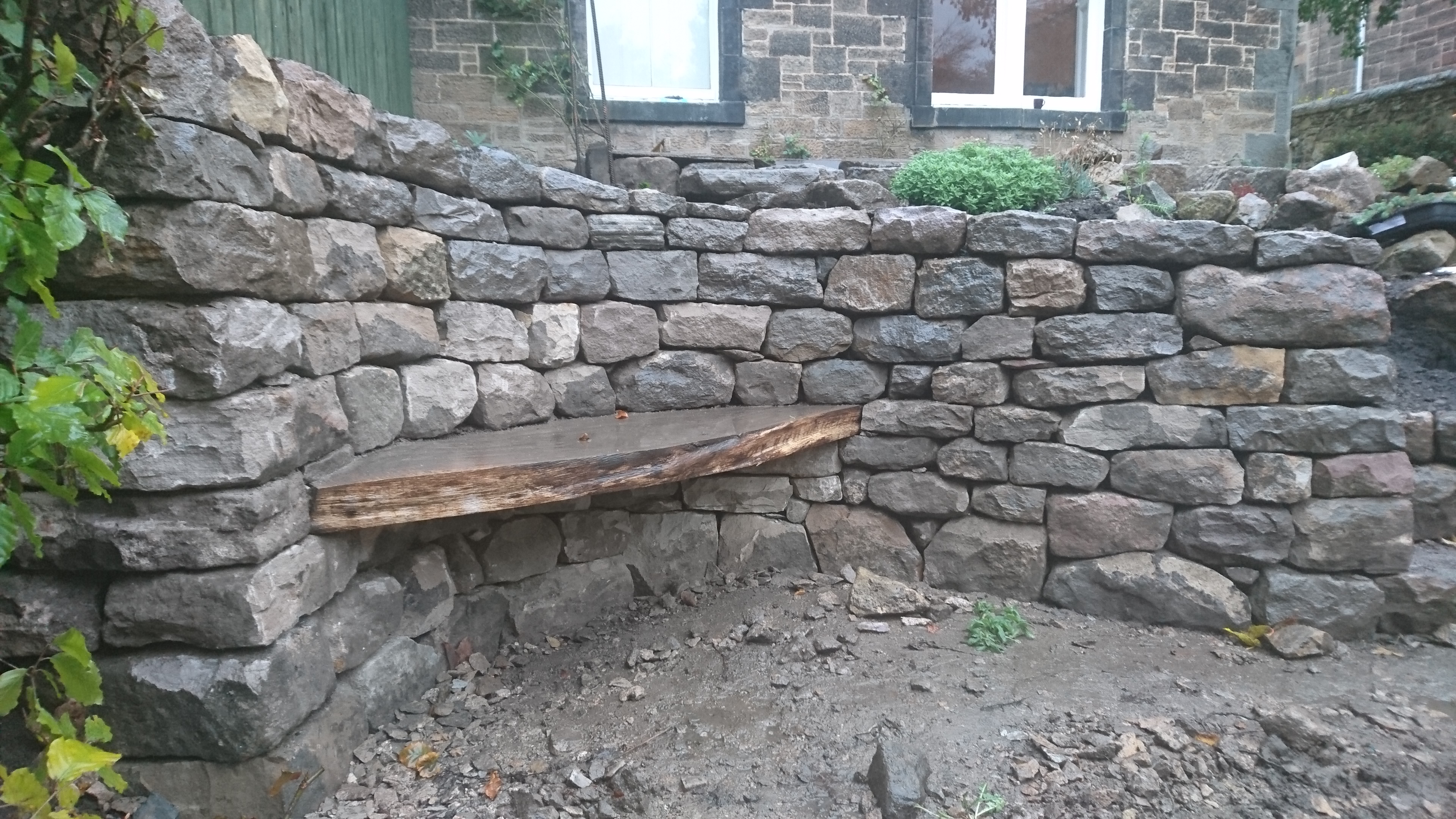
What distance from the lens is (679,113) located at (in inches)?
232

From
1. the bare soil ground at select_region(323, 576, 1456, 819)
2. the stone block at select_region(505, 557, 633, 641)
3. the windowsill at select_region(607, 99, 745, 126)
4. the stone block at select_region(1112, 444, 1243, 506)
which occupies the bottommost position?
the bare soil ground at select_region(323, 576, 1456, 819)

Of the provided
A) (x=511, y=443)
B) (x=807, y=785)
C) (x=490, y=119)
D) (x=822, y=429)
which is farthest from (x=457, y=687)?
(x=490, y=119)

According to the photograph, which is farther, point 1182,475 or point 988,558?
point 988,558

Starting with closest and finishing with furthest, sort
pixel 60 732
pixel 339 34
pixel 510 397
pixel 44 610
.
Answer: pixel 60 732 < pixel 44 610 < pixel 510 397 < pixel 339 34

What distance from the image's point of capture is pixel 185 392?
2027mm

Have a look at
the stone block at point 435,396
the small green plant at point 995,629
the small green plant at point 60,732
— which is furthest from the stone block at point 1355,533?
the small green plant at point 60,732

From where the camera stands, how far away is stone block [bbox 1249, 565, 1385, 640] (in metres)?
3.43

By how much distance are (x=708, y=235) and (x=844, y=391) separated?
921 mm

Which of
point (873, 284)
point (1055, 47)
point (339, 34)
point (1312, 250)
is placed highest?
point (1055, 47)

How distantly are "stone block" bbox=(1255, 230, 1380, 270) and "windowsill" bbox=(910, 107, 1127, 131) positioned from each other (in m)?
3.25

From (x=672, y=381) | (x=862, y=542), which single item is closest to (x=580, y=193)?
(x=672, y=381)

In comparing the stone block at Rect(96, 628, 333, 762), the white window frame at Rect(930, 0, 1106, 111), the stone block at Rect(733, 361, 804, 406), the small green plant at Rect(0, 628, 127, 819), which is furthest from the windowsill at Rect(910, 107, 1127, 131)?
the small green plant at Rect(0, 628, 127, 819)

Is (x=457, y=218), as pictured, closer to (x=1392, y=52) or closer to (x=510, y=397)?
(x=510, y=397)

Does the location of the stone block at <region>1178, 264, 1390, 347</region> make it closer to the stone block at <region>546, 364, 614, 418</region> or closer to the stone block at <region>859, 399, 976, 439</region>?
the stone block at <region>859, 399, 976, 439</region>
